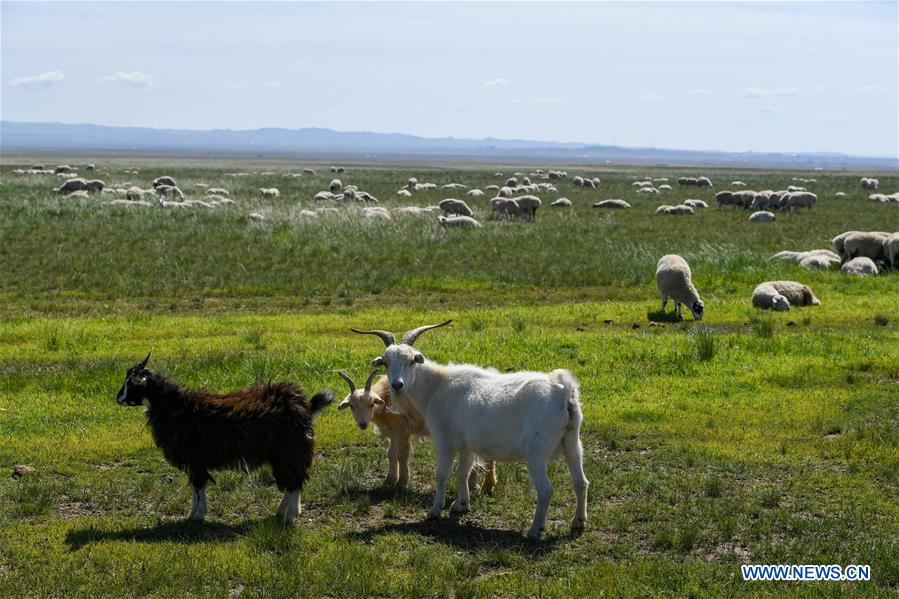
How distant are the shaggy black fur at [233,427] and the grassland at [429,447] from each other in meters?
0.53

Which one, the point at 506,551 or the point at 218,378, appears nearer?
the point at 506,551

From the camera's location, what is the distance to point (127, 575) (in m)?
7.11

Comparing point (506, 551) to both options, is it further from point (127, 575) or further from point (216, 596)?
point (127, 575)

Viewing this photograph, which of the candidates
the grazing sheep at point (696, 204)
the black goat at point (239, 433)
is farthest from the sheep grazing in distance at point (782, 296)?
the grazing sheep at point (696, 204)

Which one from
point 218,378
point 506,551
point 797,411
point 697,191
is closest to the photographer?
point 506,551

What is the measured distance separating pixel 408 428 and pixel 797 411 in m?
5.51

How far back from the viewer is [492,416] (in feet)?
27.7

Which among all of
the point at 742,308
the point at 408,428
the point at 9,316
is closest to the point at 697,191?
the point at 742,308

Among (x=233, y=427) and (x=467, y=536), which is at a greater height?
(x=233, y=427)

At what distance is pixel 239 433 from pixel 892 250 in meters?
23.7

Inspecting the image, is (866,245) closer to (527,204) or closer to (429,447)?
(429,447)

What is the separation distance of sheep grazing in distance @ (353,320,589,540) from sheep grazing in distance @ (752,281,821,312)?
13.1 metres

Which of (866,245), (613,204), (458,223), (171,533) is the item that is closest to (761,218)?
(613,204)

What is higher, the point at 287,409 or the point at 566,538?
the point at 287,409
